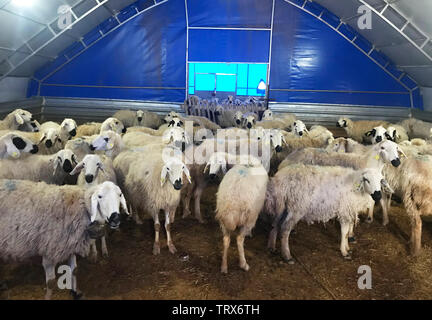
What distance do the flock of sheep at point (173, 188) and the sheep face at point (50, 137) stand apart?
0.02 meters

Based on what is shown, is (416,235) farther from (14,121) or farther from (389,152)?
(14,121)

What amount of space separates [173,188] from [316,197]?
2251mm

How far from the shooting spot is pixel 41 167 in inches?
216

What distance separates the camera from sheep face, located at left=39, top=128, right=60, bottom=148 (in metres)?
6.71

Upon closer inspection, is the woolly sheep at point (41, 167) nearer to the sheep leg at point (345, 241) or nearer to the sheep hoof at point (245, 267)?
the sheep hoof at point (245, 267)

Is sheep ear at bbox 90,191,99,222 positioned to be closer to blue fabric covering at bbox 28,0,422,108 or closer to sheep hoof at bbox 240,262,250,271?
sheep hoof at bbox 240,262,250,271

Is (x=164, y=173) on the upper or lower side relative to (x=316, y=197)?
upper

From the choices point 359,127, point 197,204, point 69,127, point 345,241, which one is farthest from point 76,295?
point 359,127

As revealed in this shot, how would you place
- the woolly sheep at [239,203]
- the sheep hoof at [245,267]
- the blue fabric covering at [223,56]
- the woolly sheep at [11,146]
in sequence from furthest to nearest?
the blue fabric covering at [223,56], the woolly sheep at [11,146], the sheep hoof at [245,267], the woolly sheep at [239,203]

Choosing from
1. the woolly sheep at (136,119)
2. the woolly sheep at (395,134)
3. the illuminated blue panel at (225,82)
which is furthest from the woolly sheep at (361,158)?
the illuminated blue panel at (225,82)

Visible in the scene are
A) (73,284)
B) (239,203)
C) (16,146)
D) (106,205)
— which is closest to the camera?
(106,205)

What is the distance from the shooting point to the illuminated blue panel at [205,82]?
50.0ft

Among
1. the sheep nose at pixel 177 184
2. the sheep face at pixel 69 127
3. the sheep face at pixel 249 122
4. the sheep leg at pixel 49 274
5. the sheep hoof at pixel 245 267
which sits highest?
the sheep face at pixel 249 122

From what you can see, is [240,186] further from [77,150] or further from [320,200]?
[77,150]
